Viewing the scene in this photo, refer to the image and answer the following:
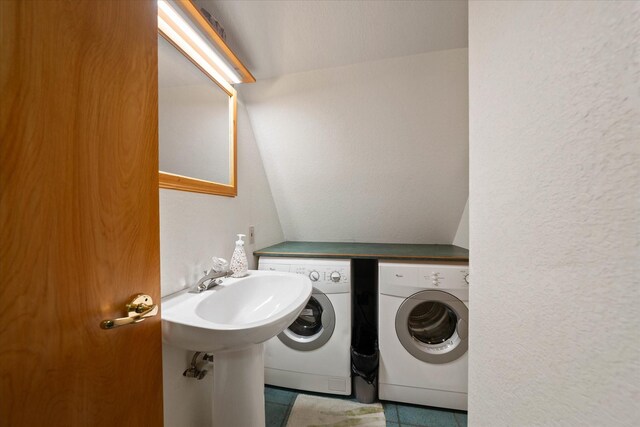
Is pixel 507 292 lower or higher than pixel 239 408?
higher

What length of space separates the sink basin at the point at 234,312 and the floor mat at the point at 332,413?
0.86 m

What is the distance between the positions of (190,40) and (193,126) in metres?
0.36

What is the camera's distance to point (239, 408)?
0.84m

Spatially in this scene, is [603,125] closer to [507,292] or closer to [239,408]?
[507,292]

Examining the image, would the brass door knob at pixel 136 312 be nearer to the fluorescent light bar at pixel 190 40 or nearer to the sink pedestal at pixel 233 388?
the sink pedestal at pixel 233 388

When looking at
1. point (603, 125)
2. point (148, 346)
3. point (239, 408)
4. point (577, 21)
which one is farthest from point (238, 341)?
point (577, 21)

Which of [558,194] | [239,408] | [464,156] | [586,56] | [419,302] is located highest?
[464,156]

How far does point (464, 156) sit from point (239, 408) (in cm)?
200

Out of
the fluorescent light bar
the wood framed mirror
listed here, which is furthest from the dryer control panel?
the fluorescent light bar

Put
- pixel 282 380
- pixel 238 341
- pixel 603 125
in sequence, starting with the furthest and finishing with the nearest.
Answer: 1. pixel 282 380
2. pixel 238 341
3. pixel 603 125

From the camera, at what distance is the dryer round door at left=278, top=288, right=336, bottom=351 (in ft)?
4.91

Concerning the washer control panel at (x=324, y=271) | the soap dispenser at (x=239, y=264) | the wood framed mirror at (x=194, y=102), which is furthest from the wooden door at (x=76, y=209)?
the washer control panel at (x=324, y=271)

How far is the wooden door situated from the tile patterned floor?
1.07 meters

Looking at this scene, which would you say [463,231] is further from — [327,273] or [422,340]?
[327,273]
